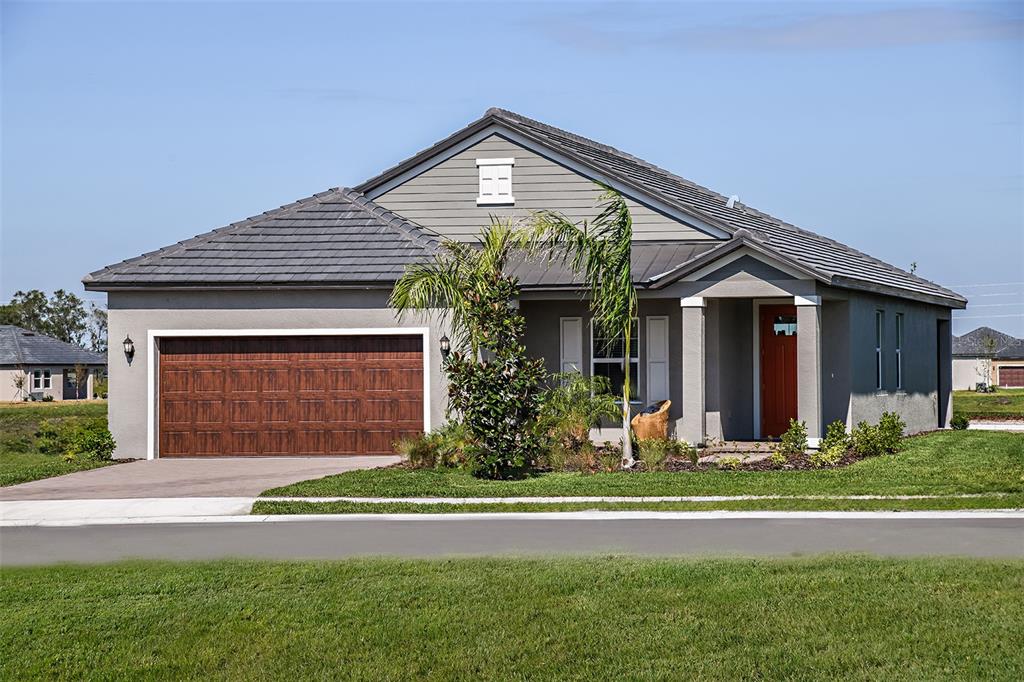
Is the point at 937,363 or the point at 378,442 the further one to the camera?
the point at 937,363

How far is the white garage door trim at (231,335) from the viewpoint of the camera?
21844mm

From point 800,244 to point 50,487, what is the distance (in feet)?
50.9

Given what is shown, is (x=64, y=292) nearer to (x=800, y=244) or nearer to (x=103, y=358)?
(x=103, y=358)

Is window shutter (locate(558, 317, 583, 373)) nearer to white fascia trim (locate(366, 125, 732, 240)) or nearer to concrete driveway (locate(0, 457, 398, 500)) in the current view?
white fascia trim (locate(366, 125, 732, 240))

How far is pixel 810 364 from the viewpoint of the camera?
2103cm

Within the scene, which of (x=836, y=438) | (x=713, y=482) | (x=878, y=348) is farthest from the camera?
(x=878, y=348)

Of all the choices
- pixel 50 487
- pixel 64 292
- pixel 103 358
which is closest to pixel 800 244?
pixel 50 487

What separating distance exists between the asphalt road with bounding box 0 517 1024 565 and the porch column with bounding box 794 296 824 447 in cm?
715

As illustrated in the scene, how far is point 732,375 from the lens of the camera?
936 inches

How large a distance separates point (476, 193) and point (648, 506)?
12.2 metres

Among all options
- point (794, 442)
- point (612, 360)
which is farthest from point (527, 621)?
point (612, 360)

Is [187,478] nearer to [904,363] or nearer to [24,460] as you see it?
[24,460]

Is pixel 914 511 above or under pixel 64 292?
under

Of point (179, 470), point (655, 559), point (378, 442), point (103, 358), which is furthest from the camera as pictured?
point (103, 358)
